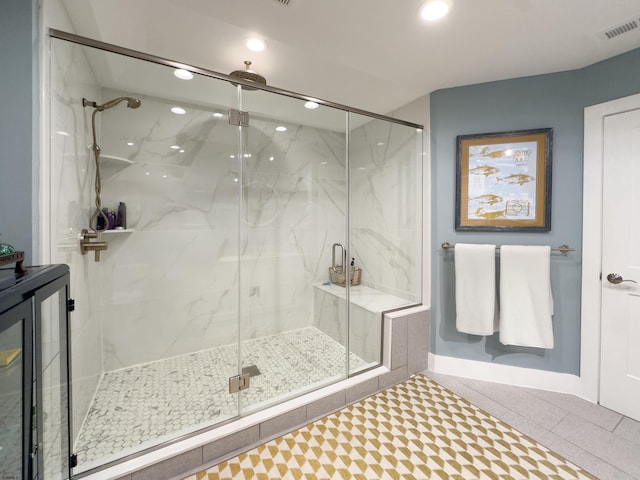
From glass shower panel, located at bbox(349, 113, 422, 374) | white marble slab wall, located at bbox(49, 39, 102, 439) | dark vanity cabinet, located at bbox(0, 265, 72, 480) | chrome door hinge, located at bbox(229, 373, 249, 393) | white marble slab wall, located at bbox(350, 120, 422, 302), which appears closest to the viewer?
dark vanity cabinet, located at bbox(0, 265, 72, 480)

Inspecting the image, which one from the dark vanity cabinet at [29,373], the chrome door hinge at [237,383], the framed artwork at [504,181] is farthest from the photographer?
the framed artwork at [504,181]

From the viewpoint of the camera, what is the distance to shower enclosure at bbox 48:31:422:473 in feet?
5.36

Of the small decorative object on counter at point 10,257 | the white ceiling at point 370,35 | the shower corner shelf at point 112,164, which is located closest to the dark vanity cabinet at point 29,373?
the small decorative object on counter at point 10,257

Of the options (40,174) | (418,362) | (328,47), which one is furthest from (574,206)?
(40,174)

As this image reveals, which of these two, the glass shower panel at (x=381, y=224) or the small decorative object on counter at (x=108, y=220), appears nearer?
the small decorative object on counter at (x=108, y=220)

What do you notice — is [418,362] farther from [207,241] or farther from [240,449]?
[207,241]

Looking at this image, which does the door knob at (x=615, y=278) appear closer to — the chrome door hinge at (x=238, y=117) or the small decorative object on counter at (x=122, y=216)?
the chrome door hinge at (x=238, y=117)

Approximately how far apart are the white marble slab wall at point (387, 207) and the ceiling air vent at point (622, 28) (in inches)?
48.0

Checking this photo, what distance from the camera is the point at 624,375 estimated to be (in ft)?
5.95

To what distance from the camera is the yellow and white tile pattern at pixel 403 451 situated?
1375 millimetres

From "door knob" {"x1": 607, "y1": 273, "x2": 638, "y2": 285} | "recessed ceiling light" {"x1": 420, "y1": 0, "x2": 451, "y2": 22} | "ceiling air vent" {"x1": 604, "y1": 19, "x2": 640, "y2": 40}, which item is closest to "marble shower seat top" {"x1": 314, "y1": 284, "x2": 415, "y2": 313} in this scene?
"door knob" {"x1": 607, "y1": 273, "x2": 638, "y2": 285}

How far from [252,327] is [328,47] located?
93.5 inches

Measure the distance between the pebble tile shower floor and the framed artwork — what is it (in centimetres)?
156

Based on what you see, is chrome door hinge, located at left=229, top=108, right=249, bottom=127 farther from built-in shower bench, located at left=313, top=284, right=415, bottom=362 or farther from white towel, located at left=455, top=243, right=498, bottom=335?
white towel, located at left=455, top=243, right=498, bottom=335
